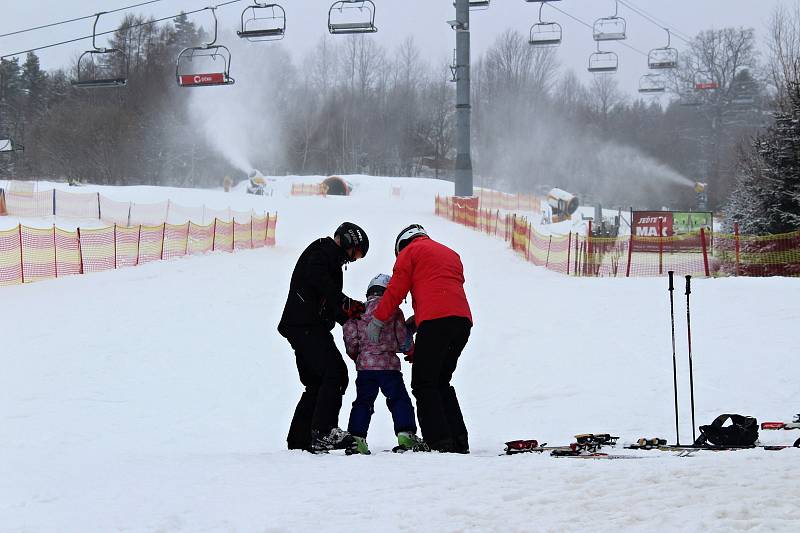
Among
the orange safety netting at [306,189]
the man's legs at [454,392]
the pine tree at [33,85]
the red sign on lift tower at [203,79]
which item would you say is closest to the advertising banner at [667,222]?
the red sign on lift tower at [203,79]

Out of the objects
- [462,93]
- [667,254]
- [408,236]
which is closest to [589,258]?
[667,254]

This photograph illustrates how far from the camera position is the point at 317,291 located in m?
6.80

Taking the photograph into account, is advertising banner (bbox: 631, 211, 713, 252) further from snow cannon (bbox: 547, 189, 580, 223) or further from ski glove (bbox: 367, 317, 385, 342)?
ski glove (bbox: 367, 317, 385, 342)

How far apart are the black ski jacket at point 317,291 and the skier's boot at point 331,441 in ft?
2.43

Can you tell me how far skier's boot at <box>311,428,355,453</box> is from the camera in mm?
6664

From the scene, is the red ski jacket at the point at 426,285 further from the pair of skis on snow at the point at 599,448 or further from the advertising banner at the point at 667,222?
the advertising banner at the point at 667,222

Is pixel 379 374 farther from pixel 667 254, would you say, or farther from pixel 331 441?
pixel 667 254

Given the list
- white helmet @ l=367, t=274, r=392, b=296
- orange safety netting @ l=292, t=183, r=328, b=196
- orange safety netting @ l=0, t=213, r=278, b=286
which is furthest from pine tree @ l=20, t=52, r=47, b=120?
white helmet @ l=367, t=274, r=392, b=296

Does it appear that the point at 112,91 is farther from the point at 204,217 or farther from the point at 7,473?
the point at 7,473

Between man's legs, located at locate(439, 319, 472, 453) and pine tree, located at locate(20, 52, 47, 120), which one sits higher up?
pine tree, located at locate(20, 52, 47, 120)

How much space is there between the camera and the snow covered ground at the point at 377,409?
14.9 feet

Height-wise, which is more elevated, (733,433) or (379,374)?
(379,374)

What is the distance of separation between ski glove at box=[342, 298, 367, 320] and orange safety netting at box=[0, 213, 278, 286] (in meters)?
15.5

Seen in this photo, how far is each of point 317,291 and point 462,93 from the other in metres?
34.7
